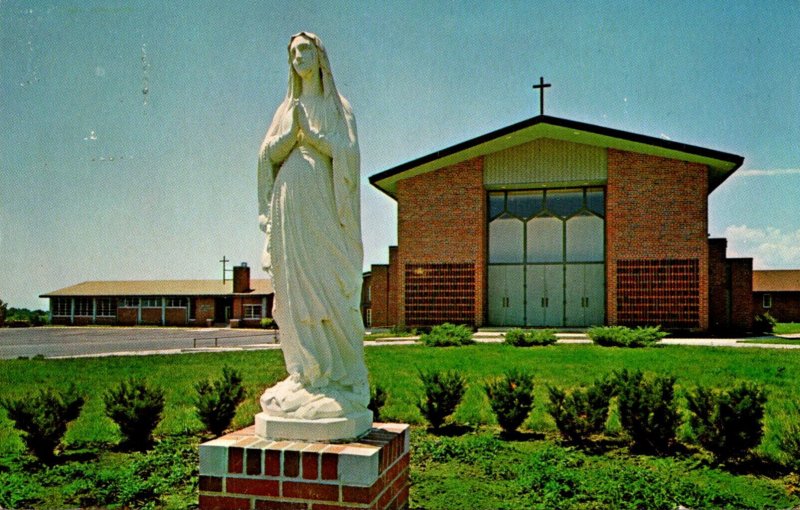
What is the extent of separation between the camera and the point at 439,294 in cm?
2733

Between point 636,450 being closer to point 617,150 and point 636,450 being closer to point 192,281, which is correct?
point 617,150

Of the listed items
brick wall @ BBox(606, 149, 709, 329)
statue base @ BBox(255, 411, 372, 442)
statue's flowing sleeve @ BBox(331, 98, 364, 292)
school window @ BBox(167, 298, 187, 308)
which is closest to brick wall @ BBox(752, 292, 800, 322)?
brick wall @ BBox(606, 149, 709, 329)

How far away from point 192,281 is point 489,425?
46.9 meters

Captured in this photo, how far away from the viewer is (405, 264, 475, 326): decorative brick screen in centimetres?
2706

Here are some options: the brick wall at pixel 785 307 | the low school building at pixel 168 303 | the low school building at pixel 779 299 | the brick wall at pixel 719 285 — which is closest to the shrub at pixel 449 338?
the brick wall at pixel 719 285

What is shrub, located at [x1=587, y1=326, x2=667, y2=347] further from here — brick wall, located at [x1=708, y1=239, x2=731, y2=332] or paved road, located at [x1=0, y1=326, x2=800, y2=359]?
brick wall, located at [x1=708, y1=239, x2=731, y2=332]

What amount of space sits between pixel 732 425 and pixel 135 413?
610cm

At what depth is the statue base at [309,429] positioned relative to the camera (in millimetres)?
3549

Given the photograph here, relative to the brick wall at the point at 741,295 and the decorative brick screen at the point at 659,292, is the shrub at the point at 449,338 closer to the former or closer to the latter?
the decorative brick screen at the point at 659,292

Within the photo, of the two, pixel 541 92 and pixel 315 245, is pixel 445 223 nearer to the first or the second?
pixel 541 92

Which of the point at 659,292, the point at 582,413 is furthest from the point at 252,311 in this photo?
the point at 582,413

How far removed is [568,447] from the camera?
22.1 feet

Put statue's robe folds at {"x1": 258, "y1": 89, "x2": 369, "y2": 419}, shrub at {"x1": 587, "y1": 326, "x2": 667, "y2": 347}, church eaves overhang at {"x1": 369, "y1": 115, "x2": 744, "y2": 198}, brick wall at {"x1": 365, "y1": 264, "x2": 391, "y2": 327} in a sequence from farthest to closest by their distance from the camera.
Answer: brick wall at {"x1": 365, "y1": 264, "x2": 391, "y2": 327}
church eaves overhang at {"x1": 369, "y1": 115, "x2": 744, "y2": 198}
shrub at {"x1": 587, "y1": 326, "x2": 667, "y2": 347}
statue's robe folds at {"x1": 258, "y1": 89, "x2": 369, "y2": 419}

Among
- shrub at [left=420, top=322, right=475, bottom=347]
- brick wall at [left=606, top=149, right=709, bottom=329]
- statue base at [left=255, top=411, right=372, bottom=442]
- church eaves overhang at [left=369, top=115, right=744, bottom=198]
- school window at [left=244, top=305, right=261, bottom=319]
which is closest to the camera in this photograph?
statue base at [left=255, top=411, right=372, bottom=442]
